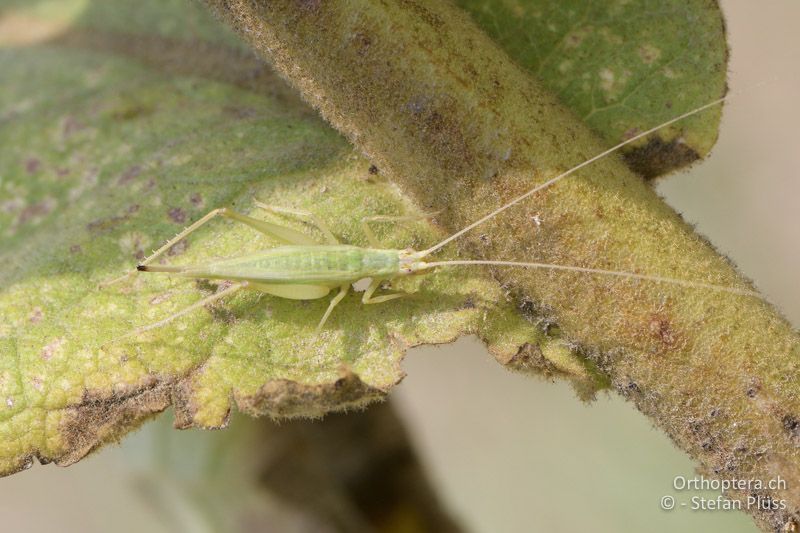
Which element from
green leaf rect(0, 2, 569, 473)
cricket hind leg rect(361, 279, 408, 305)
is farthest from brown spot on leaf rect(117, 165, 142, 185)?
cricket hind leg rect(361, 279, 408, 305)

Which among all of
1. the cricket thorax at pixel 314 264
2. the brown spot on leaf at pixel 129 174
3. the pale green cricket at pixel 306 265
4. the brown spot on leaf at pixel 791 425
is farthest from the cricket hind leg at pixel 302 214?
the brown spot on leaf at pixel 791 425

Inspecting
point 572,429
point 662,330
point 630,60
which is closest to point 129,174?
point 630,60

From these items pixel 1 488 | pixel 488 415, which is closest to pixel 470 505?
pixel 488 415

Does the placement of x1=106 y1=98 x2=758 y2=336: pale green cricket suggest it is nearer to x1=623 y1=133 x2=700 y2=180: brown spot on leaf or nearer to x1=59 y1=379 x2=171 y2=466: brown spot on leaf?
x1=623 y1=133 x2=700 y2=180: brown spot on leaf

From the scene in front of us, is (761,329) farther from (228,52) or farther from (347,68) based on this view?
(228,52)

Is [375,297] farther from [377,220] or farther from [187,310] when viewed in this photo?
[187,310]

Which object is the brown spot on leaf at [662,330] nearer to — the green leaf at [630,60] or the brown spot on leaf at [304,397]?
the green leaf at [630,60]
